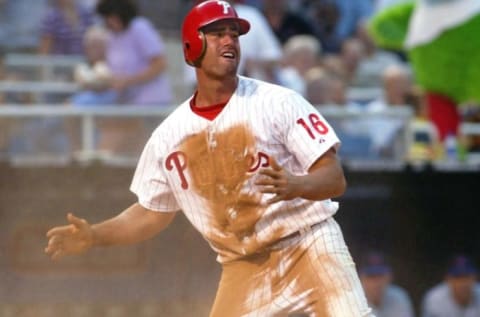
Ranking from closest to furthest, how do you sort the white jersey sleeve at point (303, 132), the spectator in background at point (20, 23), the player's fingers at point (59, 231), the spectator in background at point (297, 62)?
1. the white jersey sleeve at point (303, 132)
2. the player's fingers at point (59, 231)
3. the spectator in background at point (297, 62)
4. the spectator in background at point (20, 23)

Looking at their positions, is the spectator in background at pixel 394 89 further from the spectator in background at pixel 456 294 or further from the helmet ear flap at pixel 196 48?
the helmet ear flap at pixel 196 48

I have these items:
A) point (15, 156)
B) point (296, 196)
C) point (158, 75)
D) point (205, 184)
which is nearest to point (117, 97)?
point (158, 75)

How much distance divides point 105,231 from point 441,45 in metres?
4.09

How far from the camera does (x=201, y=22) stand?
204 inches

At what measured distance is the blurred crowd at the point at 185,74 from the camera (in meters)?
8.92

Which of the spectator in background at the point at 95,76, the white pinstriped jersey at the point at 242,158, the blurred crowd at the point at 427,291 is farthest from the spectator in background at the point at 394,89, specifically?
the white pinstriped jersey at the point at 242,158

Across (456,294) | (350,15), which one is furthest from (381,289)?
(350,15)

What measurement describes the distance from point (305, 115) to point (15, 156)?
12.5 ft

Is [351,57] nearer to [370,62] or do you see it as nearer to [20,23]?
[370,62]

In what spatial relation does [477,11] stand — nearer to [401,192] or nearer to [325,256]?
[401,192]

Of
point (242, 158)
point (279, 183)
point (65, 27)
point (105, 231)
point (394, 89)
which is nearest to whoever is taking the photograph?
point (279, 183)

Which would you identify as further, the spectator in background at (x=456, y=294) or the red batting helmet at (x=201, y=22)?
the spectator in background at (x=456, y=294)

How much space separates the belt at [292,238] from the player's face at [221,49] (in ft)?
2.07

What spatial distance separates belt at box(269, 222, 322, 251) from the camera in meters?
5.19
